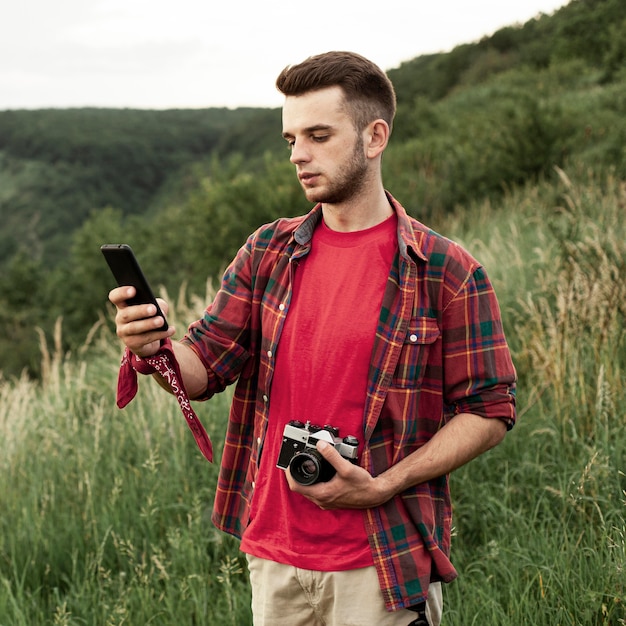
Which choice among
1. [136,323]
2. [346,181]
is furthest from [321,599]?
[346,181]

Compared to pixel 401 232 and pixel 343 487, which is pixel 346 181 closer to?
pixel 401 232

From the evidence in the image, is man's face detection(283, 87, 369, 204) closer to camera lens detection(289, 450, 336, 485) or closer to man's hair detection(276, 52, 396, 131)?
man's hair detection(276, 52, 396, 131)

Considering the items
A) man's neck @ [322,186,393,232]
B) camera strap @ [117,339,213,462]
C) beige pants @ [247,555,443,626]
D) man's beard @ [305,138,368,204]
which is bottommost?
beige pants @ [247,555,443,626]

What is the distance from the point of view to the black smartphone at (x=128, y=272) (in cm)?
157

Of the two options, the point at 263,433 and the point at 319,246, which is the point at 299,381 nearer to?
the point at 263,433

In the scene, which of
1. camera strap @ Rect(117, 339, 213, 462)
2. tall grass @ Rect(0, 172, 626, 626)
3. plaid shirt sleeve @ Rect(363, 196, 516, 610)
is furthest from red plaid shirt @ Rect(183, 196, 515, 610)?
tall grass @ Rect(0, 172, 626, 626)

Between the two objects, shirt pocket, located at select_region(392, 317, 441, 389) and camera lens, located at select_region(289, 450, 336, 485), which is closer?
camera lens, located at select_region(289, 450, 336, 485)

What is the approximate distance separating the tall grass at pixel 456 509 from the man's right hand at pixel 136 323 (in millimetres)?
1194

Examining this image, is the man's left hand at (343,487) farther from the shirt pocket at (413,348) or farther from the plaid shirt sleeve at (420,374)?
the shirt pocket at (413,348)

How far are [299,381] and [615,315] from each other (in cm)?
228

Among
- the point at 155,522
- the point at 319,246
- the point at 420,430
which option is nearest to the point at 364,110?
the point at 319,246

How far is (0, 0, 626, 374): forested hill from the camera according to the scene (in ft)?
38.9

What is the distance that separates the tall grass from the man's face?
4.20 feet

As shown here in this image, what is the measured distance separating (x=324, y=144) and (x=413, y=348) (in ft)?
1.85
